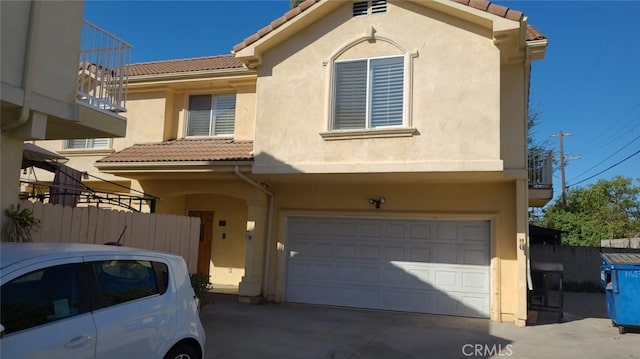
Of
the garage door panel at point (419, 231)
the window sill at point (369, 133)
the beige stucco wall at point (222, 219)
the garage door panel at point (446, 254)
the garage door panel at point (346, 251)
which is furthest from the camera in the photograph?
the beige stucco wall at point (222, 219)

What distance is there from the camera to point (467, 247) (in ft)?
36.5

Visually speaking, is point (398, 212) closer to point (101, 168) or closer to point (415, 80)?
point (415, 80)

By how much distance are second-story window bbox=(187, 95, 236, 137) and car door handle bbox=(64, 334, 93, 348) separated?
32.9 feet

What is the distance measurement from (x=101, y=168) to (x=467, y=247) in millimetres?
9398

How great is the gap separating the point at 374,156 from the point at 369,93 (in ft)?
4.67

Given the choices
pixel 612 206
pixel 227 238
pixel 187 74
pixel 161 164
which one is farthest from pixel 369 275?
pixel 612 206

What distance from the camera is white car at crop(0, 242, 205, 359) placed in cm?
336

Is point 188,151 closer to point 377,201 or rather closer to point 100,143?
point 100,143

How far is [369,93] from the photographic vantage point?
412 inches

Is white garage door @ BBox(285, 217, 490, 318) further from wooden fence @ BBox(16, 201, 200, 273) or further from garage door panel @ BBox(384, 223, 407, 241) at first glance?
wooden fence @ BBox(16, 201, 200, 273)

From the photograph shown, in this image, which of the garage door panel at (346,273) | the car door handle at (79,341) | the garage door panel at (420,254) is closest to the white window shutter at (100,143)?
the garage door panel at (346,273)

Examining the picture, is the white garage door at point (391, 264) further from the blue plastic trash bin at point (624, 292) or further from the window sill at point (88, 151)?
the window sill at point (88, 151)

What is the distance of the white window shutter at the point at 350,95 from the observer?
1053cm

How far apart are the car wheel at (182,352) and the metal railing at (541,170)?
10.0 meters
